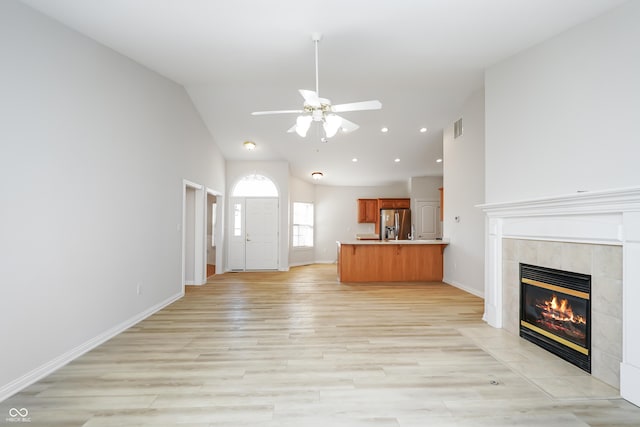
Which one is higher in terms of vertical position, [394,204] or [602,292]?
[394,204]

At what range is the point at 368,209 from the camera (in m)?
10.5

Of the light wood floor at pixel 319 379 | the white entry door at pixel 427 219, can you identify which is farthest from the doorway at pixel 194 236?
the white entry door at pixel 427 219

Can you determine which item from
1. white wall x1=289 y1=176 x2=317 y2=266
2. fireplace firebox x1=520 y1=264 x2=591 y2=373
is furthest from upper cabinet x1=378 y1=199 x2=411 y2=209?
fireplace firebox x1=520 y1=264 x2=591 y2=373

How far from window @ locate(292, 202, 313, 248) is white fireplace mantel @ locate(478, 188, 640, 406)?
6.63 metres

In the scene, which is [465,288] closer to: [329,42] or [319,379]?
[319,379]

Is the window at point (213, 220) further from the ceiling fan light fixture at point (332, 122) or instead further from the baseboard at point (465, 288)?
the baseboard at point (465, 288)

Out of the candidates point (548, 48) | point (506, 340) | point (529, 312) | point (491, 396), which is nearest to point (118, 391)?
point (491, 396)

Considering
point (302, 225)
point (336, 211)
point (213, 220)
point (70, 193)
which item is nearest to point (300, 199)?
point (302, 225)

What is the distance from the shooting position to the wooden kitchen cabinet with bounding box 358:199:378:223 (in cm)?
1050

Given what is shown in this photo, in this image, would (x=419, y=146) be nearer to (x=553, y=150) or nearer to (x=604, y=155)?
(x=553, y=150)

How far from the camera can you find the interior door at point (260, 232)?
27.7 ft

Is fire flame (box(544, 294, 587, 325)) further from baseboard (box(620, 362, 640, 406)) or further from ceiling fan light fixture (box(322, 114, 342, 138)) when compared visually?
ceiling fan light fixture (box(322, 114, 342, 138))

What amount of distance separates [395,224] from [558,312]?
22.8 ft

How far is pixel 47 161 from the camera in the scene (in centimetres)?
276
